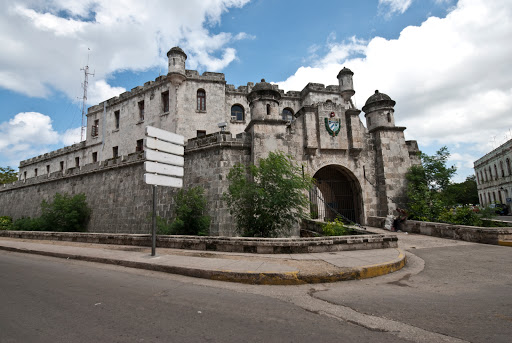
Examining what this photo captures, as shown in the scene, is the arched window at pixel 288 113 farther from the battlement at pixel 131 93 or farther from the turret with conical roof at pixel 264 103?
the turret with conical roof at pixel 264 103

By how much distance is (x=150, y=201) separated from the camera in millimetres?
14094

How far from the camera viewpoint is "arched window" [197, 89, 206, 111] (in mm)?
22178

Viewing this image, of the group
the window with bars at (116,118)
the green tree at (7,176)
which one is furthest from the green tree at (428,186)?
the green tree at (7,176)

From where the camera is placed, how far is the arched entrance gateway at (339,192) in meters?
14.2

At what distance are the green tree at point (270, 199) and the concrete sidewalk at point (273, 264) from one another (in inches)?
88.3

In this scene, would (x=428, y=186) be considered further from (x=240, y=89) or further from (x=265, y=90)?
(x=240, y=89)

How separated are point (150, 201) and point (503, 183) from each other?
41232 mm

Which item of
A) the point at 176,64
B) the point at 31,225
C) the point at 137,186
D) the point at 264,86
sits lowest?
the point at 31,225

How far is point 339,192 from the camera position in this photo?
15.0 m

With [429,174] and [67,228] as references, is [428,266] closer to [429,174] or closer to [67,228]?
[429,174]

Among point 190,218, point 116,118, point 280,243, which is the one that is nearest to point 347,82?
point 190,218

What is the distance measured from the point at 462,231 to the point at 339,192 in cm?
638

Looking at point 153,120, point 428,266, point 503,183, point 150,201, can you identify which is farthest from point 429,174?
point 503,183

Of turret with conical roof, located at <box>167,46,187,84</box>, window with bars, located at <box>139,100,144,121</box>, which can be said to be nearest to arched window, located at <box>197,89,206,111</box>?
turret with conical roof, located at <box>167,46,187,84</box>
